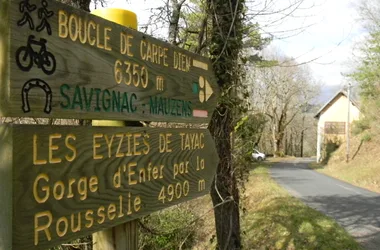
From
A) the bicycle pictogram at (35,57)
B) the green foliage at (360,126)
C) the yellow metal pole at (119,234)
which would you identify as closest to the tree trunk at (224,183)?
the yellow metal pole at (119,234)

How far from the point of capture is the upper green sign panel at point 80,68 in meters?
1.16

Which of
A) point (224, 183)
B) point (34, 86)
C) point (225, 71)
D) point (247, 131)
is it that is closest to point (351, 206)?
point (247, 131)

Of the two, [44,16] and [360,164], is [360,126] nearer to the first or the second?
[360,164]

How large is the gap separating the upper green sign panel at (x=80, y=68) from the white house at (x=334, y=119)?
3412cm

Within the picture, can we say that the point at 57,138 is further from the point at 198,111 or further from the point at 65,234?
the point at 198,111

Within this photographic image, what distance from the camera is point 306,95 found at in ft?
169

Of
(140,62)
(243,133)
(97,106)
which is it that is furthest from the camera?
(243,133)

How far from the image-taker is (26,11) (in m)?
1.20

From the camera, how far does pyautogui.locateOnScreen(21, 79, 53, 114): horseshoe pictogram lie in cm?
118

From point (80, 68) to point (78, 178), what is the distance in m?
0.42

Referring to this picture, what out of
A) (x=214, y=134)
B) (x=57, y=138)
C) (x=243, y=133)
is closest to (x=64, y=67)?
(x=57, y=138)

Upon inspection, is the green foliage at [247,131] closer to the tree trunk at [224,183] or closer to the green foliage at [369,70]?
the tree trunk at [224,183]

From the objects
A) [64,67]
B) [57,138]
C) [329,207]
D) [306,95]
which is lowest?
[329,207]

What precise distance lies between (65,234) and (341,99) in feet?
130
